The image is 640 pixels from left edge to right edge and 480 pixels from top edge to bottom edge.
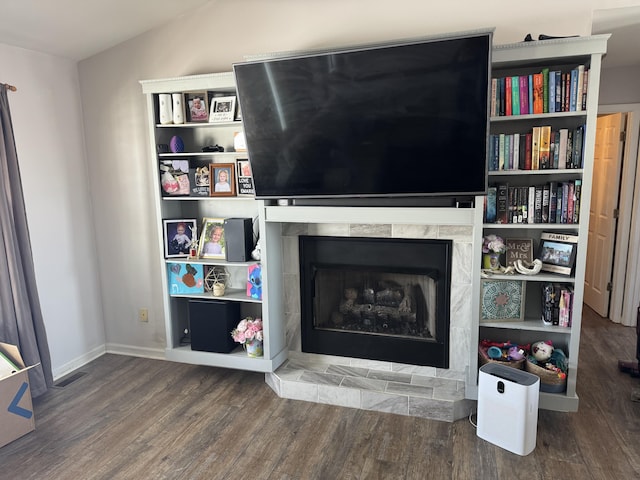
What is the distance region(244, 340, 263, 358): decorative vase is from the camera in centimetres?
305

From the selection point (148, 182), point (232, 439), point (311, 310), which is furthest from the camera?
point (148, 182)

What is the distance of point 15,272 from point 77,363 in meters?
1.02

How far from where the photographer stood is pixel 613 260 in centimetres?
421

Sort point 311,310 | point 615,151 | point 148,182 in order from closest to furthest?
point 311,310 → point 148,182 → point 615,151

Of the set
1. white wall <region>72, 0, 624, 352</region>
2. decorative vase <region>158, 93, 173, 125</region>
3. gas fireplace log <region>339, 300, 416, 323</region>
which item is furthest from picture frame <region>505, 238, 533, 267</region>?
decorative vase <region>158, 93, 173, 125</region>

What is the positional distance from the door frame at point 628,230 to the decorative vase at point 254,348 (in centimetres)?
336

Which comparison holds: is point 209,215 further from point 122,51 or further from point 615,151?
point 615,151

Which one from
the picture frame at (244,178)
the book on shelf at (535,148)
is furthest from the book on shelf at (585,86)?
the picture frame at (244,178)

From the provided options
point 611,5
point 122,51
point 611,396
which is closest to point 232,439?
point 611,396

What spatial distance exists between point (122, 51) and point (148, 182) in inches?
38.1

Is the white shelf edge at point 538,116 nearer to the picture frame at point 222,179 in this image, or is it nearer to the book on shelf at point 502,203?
the book on shelf at point 502,203

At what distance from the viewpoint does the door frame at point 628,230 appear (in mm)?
3896

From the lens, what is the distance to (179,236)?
3203 mm

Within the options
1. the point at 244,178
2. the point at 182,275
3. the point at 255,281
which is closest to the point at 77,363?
the point at 182,275
